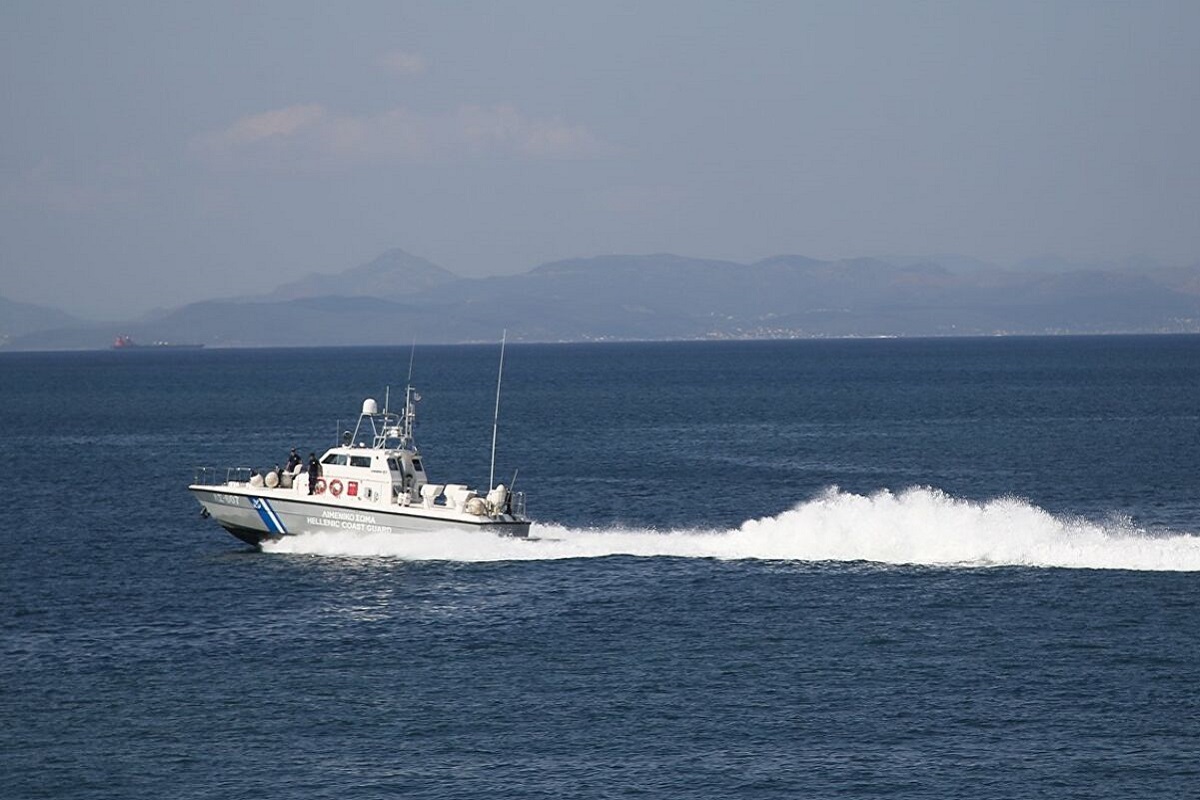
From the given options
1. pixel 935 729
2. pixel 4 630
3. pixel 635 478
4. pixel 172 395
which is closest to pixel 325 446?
pixel 635 478

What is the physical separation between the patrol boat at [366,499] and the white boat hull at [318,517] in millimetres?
32

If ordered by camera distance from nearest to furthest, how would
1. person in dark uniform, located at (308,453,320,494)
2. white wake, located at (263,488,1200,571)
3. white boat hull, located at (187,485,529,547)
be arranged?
white wake, located at (263,488,1200,571)
white boat hull, located at (187,485,529,547)
person in dark uniform, located at (308,453,320,494)

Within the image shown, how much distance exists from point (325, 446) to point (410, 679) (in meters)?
Answer: 68.8

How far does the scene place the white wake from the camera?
53.9 meters

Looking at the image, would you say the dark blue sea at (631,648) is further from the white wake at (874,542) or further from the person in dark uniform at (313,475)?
the person in dark uniform at (313,475)

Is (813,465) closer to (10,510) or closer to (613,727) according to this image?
(10,510)

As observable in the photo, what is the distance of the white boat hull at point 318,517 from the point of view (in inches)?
2196

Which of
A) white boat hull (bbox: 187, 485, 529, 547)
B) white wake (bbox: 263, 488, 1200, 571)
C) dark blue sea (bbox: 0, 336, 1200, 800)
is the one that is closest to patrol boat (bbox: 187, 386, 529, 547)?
white boat hull (bbox: 187, 485, 529, 547)

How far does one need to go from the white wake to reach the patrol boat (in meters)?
0.55

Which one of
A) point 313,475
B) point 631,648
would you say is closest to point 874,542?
point 631,648

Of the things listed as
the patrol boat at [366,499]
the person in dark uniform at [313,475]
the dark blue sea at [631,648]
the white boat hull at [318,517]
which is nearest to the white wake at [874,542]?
the dark blue sea at [631,648]

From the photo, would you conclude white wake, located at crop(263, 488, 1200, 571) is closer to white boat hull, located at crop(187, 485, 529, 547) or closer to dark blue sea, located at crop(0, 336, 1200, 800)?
dark blue sea, located at crop(0, 336, 1200, 800)

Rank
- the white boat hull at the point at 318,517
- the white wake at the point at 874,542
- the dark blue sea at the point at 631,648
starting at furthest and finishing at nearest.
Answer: the white boat hull at the point at 318,517 < the white wake at the point at 874,542 < the dark blue sea at the point at 631,648

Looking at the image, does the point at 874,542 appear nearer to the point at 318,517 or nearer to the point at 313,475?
the point at 318,517
